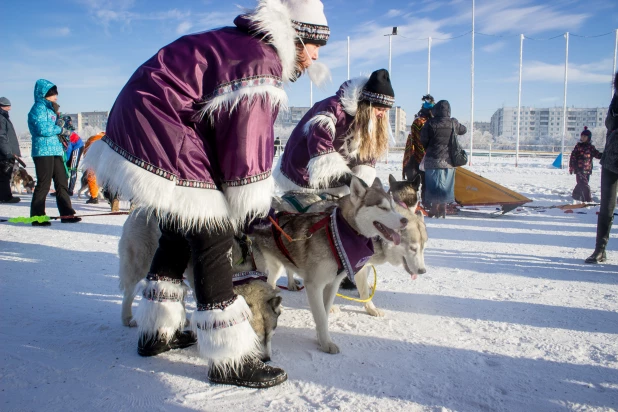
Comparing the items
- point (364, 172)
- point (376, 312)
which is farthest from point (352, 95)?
point (376, 312)

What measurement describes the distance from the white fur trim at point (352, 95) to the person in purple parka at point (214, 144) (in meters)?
1.30

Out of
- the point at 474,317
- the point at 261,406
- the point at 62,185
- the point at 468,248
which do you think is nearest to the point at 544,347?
the point at 474,317

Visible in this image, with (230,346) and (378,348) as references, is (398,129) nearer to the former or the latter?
(378,348)

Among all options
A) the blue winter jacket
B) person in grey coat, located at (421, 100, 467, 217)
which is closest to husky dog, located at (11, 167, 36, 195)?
the blue winter jacket

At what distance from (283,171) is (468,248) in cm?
294

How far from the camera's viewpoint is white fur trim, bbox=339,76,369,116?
323cm

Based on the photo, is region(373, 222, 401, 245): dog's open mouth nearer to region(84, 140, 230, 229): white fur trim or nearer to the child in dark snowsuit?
region(84, 140, 230, 229): white fur trim

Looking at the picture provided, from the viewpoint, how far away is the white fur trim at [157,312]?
6.83 ft

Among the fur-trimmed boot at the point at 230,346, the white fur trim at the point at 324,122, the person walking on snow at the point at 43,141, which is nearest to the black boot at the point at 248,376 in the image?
the fur-trimmed boot at the point at 230,346

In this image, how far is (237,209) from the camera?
179cm

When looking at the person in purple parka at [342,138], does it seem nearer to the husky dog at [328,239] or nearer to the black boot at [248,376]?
the husky dog at [328,239]

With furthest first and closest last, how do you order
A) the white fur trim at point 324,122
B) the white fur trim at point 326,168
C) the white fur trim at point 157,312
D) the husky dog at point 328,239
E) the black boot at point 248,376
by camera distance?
the white fur trim at point 324,122
the white fur trim at point 326,168
the husky dog at point 328,239
the white fur trim at point 157,312
the black boot at point 248,376

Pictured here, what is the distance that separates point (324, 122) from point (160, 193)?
181cm

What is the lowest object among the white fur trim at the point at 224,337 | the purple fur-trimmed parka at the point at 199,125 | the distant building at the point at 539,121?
the white fur trim at the point at 224,337
